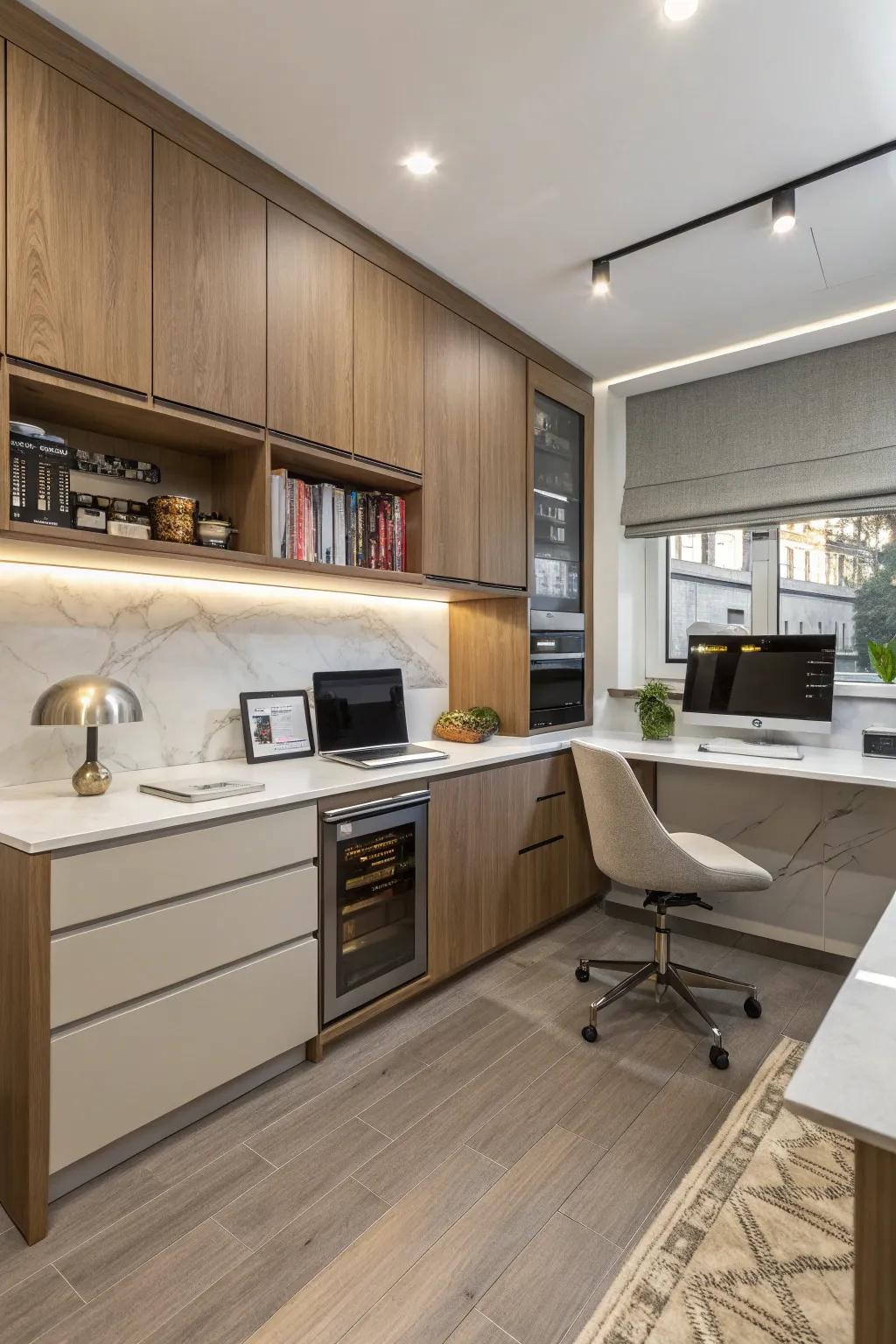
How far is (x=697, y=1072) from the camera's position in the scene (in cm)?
216

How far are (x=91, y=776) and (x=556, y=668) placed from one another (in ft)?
7.02

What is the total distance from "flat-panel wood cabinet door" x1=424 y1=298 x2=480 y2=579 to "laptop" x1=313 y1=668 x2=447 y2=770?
53 centimetres

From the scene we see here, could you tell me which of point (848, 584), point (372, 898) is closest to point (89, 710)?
point (372, 898)

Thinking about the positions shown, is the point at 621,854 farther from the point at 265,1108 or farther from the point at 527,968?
the point at 265,1108

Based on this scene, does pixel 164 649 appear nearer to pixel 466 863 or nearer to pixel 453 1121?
pixel 466 863

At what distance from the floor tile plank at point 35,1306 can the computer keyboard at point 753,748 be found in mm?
2593

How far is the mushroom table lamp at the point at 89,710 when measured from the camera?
180 centimetres

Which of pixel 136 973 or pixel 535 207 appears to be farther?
pixel 535 207

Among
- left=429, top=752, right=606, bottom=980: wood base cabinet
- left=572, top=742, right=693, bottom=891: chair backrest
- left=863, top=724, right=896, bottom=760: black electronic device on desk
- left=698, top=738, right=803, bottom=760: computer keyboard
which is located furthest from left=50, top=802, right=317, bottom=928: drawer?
left=863, top=724, right=896, bottom=760: black electronic device on desk

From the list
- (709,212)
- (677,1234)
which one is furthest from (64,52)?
(677,1234)

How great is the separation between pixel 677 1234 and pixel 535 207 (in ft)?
9.27

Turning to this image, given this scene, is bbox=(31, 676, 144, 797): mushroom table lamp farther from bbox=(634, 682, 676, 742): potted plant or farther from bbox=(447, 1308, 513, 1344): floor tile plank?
bbox=(634, 682, 676, 742): potted plant

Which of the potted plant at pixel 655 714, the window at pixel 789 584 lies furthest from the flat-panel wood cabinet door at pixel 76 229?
the window at pixel 789 584

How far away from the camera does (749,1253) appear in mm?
1501
